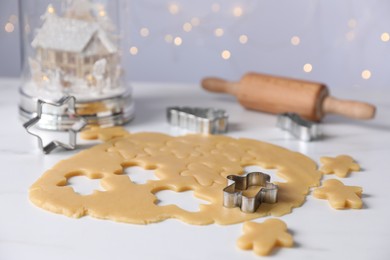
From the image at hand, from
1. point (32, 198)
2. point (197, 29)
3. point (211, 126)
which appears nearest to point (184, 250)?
point (32, 198)

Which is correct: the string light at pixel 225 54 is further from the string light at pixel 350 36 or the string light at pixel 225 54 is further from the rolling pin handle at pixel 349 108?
the rolling pin handle at pixel 349 108

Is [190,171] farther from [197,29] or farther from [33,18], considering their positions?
[197,29]

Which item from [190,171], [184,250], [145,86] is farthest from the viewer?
[145,86]

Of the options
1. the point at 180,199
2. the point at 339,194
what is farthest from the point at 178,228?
the point at 339,194

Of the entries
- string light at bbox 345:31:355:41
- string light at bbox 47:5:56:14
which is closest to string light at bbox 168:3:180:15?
string light at bbox 345:31:355:41

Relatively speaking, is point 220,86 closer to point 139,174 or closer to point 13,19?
point 139,174

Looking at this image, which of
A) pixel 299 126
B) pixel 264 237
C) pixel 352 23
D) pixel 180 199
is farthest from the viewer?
pixel 352 23
